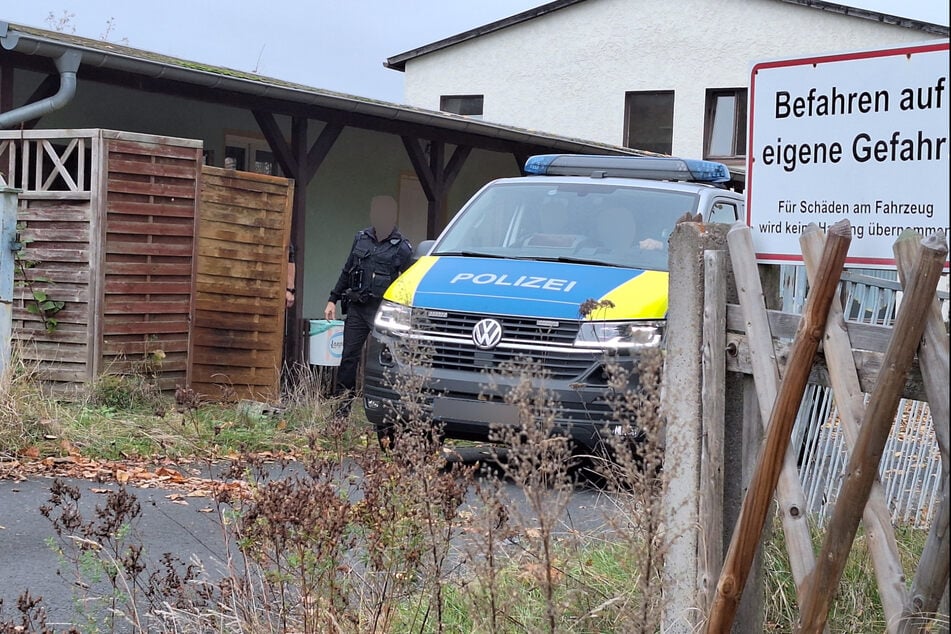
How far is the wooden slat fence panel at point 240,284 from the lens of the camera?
10641 mm

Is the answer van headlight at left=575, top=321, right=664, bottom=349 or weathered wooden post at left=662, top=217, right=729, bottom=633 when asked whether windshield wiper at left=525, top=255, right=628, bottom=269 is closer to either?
van headlight at left=575, top=321, right=664, bottom=349

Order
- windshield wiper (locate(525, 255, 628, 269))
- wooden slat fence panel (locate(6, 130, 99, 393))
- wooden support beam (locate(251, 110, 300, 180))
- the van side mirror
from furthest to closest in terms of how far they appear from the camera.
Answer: wooden support beam (locate(251, 110, 300, 180))
wooden slat fence panel (locate(6, 130, 99, 393))
the van side mirror
windshield wiper (locate(525, 255, 628, 269))

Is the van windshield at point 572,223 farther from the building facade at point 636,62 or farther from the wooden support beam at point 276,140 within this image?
the building facade at point 636,62

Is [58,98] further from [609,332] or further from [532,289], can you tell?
[609,332]

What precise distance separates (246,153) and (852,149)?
41.7 ft

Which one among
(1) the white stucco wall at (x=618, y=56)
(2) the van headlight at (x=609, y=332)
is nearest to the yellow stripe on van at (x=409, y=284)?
(2) the van headlight at (x=609, y=332)

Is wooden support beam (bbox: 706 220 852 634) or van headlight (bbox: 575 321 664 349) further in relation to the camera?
van headlight (bbox: 575 321 664 349)

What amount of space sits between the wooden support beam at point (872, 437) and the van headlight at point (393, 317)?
4870mm

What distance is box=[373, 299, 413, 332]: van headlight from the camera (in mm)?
7770

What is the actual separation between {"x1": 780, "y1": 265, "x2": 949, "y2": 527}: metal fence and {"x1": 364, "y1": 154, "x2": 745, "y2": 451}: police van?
3.29 feet

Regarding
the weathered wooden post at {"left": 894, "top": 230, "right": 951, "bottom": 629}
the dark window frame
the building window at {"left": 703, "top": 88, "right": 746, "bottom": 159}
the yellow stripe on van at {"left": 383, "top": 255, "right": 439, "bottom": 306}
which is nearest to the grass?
the weathered wooden post at {"left": 894, "top": 230, "right": 951, "bottom": 629}

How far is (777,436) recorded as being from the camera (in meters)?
3.06

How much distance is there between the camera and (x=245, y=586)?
3771mm

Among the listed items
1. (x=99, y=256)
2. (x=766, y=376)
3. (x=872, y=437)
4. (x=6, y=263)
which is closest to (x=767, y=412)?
(x=766, y=376)
